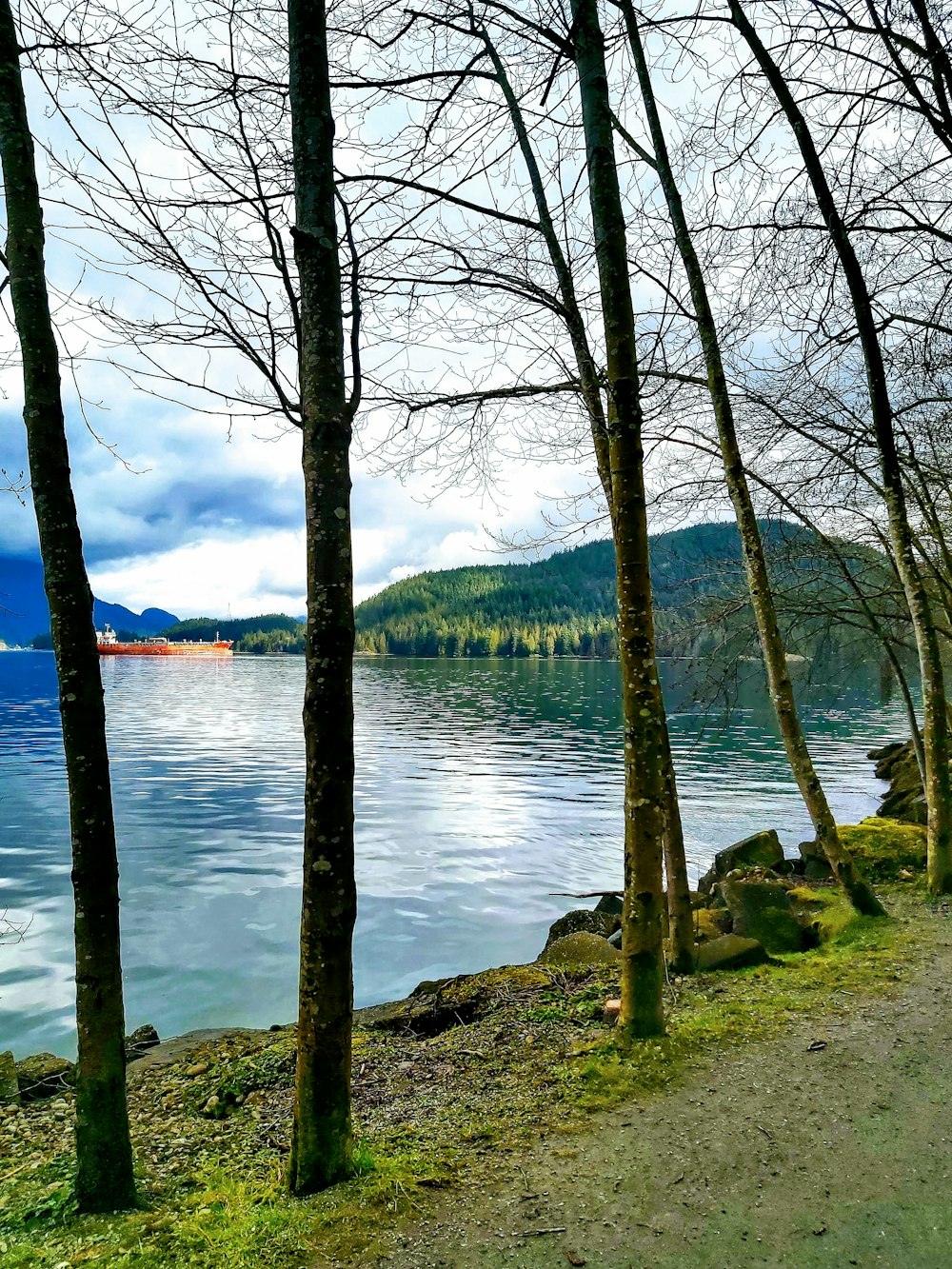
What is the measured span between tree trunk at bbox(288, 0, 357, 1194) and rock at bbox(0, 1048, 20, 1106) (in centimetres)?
492

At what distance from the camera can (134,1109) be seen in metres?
A: 6.28

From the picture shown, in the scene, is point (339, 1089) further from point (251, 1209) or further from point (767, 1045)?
point (767, 1045)

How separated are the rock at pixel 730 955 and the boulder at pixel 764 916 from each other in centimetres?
49

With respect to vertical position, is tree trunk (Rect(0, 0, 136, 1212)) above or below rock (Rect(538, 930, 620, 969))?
above

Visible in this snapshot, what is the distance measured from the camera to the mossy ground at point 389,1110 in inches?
135

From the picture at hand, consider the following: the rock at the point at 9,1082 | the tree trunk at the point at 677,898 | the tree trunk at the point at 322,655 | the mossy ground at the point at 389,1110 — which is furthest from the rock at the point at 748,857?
the tree trunk at the point at 322,655

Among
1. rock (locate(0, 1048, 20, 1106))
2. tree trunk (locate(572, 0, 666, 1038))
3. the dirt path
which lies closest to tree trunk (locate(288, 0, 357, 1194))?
the dirt path

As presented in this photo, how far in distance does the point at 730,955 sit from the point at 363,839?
49.2 feet

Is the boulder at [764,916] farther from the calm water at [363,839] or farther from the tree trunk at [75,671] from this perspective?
the tree trunk at [75,671]

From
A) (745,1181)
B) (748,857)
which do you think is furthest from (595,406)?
(748,857)

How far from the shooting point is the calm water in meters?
12.1

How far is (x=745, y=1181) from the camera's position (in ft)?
11.8

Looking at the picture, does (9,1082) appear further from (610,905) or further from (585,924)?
(610,905)

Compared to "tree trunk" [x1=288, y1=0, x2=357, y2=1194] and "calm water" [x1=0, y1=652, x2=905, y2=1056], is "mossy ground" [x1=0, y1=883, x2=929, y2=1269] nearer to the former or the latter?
"tree trunk" [x1=288, y1=0, x2=357, y2=1194]
